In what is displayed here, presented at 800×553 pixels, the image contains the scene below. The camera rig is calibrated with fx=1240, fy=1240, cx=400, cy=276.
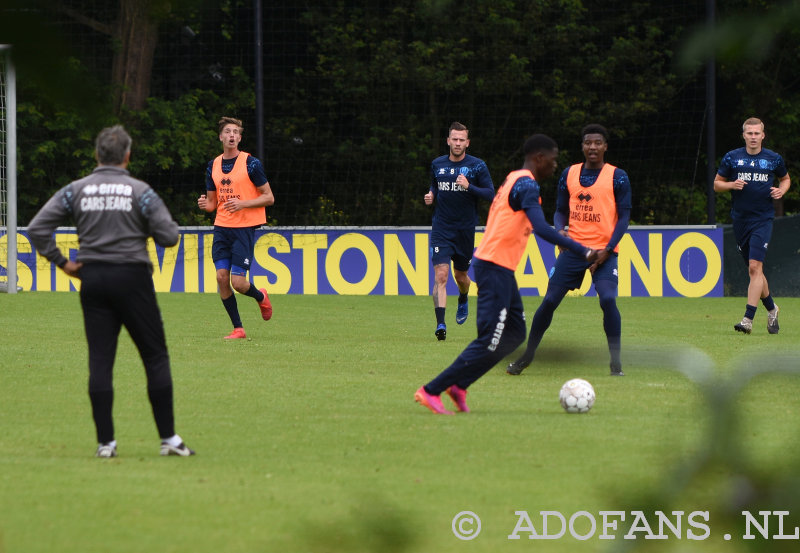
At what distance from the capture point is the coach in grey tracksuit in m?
6.02

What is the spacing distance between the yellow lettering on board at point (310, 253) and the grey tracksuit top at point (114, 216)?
43.8 ft

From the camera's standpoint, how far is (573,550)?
419 centimetres

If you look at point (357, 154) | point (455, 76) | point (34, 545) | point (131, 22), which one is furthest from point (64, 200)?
point (357, 154)

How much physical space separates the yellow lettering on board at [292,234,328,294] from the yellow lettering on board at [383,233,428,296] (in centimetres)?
102

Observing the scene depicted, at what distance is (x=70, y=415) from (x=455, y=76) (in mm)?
14198

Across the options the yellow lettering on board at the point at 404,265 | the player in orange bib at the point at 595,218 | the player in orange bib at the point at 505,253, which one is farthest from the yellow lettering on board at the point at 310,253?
the player in orange bib at the point at 505,253

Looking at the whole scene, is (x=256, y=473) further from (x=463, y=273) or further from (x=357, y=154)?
(x=357, y=154)

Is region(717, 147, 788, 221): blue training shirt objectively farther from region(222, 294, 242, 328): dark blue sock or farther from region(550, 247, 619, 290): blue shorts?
region(222, 294, 242, 328): dark blue sock

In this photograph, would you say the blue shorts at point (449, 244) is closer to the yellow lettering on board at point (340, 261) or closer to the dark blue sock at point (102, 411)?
the yellow lettering on board at point (340, 261)

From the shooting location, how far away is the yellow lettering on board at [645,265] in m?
18.6

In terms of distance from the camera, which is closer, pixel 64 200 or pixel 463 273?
pixel 64 200

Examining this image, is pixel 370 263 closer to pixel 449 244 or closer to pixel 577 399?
pixel 449 244

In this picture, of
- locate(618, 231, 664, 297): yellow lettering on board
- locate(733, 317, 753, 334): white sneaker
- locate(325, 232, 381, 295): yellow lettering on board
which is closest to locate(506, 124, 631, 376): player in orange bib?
locate(733, 317, 753, 334): white sneaker

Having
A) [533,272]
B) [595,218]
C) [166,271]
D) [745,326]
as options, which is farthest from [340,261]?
[595,218]
